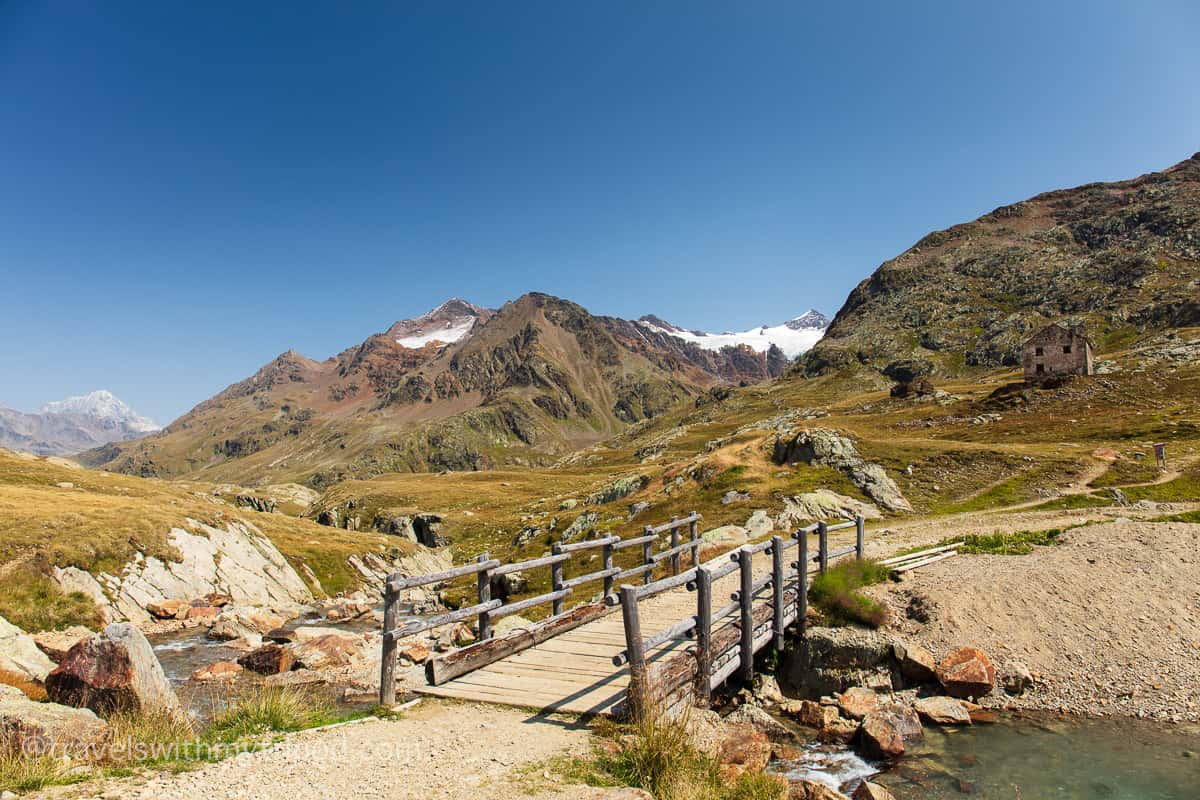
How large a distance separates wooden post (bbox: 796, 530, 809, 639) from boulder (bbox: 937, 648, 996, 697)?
13.1ft

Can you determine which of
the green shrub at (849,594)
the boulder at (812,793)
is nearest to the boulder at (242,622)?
the green shrub at (849,594)

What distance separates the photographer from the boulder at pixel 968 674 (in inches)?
648

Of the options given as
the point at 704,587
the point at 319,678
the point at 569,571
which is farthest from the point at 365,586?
the point at 704,587

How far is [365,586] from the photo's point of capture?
54031 mm

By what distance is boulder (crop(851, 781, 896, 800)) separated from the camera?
35.8 ft

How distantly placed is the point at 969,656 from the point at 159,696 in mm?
20892

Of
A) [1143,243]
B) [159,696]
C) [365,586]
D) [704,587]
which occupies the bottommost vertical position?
[365,586]

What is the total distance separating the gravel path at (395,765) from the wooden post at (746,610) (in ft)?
20.4

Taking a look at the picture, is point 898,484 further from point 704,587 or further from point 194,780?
point 194,780

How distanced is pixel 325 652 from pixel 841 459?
37.7m

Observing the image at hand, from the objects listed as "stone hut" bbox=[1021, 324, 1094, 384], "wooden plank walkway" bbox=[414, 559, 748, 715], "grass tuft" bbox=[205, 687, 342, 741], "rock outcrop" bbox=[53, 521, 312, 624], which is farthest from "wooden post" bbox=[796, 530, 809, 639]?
"stone hut" bbox=[1021, 324, 1094, 384]

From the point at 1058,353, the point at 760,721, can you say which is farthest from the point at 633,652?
the point at 1058,353

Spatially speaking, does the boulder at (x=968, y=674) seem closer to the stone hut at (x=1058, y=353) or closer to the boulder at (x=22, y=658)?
the boulder at (x=22, y=658)

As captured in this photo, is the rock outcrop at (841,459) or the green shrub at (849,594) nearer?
the green shrub at (849,594)
